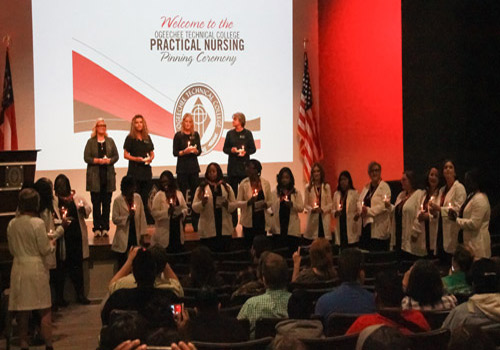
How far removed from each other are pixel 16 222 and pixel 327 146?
7707 mm

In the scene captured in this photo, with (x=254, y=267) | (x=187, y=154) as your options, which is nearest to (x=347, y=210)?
(x=187, y=154)

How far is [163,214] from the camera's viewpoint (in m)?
9.31

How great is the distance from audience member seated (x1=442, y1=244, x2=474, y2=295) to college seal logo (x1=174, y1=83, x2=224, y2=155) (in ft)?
25.1

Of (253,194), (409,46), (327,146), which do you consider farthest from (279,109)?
(253,194)

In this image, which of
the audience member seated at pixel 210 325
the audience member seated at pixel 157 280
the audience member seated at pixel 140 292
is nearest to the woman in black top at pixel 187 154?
the audience member seated at pixel 157 280

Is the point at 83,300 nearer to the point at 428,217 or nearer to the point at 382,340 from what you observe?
the point at 428,217

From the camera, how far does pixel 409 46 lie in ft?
36.4

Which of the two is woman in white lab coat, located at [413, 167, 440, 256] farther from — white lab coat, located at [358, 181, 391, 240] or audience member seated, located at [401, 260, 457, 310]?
audience member seated, located at [401, 260, 457, 310]

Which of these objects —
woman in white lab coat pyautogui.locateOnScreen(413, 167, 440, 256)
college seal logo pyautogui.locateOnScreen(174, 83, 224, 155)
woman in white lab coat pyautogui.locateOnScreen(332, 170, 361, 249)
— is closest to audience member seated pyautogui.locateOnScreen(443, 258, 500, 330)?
woman in white lab coat pyautogui.locateOnScreen(413, 167, 440, 256)

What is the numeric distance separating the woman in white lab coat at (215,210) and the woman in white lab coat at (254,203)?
177 millimetres

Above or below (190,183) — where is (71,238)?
below

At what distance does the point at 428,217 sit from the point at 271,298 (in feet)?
12.6

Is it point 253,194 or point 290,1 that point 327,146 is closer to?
point 290,1

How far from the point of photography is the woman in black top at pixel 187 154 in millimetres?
11023
